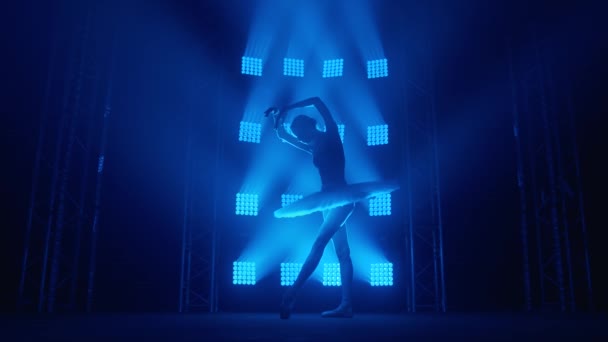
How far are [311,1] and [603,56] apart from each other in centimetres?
700

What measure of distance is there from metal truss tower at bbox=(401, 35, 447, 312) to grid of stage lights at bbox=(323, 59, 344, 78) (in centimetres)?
172

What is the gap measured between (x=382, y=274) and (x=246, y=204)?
3614 millimetres

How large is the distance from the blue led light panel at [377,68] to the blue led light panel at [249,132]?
315 centimetres

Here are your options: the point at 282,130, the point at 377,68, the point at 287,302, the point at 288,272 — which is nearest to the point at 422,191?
the point at 377,68

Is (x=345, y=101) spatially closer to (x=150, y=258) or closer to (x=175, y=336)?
(x=150, y=258)

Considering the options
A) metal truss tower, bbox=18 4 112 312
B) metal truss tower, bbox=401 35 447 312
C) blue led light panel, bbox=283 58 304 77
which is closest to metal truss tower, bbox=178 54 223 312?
blue led light panel, bbox=283 58 304 77

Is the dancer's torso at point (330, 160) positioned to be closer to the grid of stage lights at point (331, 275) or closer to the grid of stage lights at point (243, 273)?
the grid of stage lights at point (331, 275)

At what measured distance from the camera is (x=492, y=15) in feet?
36.6

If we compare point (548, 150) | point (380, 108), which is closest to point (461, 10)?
point (380, 108)

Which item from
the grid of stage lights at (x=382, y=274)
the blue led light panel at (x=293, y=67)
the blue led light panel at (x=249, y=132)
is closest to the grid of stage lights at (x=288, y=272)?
the grid of stage lights at (x=382, y=274)

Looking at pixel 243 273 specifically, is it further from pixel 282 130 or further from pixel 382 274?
pixel 282 130

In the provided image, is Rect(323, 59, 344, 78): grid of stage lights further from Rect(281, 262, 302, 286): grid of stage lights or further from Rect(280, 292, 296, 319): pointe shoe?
Rect(280, 292, 296, 319): pointe shoe

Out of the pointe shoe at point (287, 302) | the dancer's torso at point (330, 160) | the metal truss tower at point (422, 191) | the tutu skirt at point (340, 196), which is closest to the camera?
the pointe shoe at point (287, 302)

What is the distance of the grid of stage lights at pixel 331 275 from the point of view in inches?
413
